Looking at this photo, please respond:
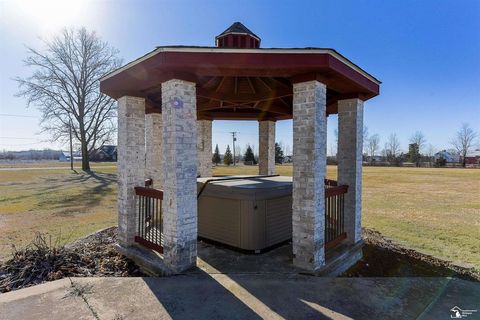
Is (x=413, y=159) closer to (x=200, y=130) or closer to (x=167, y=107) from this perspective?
(x=200, y=130)

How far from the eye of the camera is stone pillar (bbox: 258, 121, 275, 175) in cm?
980

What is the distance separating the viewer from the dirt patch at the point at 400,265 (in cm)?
499

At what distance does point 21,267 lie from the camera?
4.30 meters

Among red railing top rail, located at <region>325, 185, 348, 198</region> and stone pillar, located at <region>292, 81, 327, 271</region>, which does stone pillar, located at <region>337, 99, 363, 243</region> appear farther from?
stone pillar, located at <region>292, 81, 327, 271</region>

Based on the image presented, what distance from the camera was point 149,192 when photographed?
16.7 ft

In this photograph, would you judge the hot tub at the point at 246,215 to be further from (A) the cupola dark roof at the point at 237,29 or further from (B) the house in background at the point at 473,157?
(B) the house in background at the point at 473,157

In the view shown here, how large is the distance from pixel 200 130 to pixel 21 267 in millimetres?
6155

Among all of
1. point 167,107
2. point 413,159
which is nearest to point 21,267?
point 167,107

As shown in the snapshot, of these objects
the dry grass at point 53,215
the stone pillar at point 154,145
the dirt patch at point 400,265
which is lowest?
the dirt patch at point 400,265

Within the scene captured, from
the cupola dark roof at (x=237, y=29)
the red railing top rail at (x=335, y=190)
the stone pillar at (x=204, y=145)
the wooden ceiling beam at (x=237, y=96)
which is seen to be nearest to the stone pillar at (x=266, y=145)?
the stone pillar at (x=204, y=145)

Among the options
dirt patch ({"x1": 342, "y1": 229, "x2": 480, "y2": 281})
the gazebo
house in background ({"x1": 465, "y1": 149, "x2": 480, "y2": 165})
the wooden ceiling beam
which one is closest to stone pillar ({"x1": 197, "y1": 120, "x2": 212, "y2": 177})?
the wooden ceiling beam

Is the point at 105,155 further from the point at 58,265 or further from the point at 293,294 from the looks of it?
the point at 293,294

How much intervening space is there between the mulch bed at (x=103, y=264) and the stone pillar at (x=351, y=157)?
0.74 meters

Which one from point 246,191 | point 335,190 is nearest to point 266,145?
point 335,190
